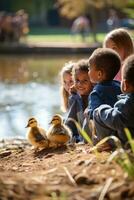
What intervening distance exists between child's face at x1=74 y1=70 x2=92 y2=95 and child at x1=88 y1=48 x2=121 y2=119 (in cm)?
69

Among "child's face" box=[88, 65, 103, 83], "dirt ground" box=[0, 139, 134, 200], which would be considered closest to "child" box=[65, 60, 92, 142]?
"child's face" box=[88, 65, 103, 83]

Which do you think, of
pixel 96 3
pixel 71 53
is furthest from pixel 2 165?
pixel 96 3

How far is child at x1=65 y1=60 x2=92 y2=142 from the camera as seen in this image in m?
5.60

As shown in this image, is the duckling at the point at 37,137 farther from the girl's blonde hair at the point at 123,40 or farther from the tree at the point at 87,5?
the tree at the point at 87,5

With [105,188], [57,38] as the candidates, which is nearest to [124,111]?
[105,188]

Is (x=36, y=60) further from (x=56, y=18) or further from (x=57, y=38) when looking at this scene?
(x=56, y=18)

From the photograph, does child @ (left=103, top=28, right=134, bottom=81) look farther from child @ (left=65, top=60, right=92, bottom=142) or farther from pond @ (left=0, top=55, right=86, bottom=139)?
pond @ (left=0, top=55, right=86, bottom=139)

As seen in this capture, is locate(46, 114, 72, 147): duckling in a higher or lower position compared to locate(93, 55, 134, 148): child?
lower

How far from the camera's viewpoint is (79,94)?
19.0 ft

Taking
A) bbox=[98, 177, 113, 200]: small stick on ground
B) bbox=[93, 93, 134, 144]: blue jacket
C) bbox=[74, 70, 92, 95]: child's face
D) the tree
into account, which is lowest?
bbox=[98, 177, 113, 200]: small stick on ground

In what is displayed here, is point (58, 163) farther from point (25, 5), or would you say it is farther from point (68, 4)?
point (25, 5)

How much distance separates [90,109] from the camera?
16.4ft

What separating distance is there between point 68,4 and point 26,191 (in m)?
34.2

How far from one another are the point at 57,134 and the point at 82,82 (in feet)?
2.09
